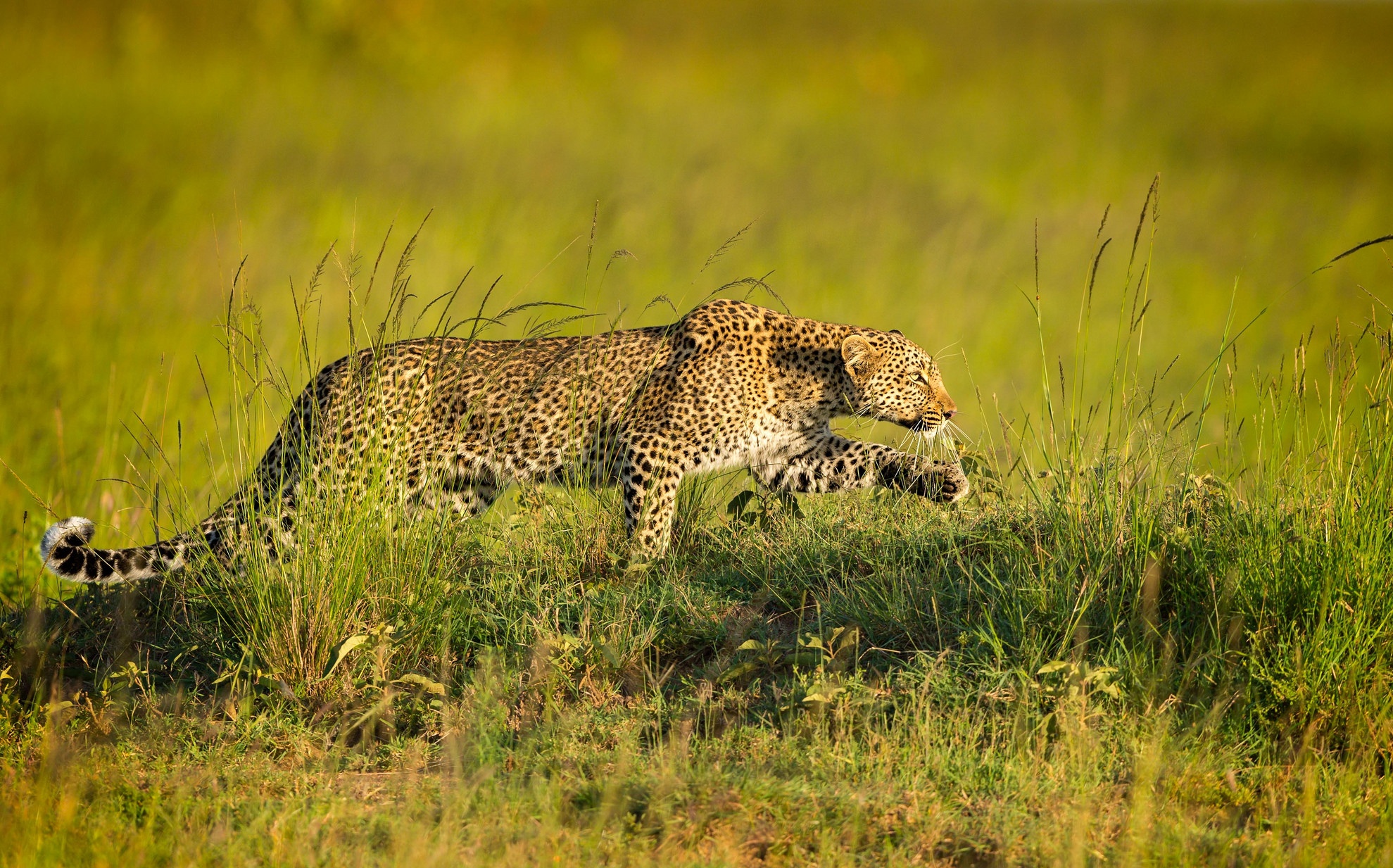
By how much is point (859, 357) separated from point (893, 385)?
10.5 inches

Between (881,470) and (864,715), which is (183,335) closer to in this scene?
(881,470)

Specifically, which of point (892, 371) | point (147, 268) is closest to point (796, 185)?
point (147, 268)

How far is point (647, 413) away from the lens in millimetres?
7293

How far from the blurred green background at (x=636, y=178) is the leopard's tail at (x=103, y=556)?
0.33 m

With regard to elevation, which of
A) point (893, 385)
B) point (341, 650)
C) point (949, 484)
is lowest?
point (341, 650)

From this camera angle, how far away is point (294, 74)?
23.3 metres

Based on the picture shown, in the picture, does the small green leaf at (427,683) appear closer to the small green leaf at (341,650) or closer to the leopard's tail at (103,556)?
the small green leaf at (341,650)

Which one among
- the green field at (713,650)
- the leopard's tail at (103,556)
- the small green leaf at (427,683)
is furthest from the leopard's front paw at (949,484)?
the leopard's tail at (103,556)

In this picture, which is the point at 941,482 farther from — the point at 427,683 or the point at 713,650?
the point at 427,683

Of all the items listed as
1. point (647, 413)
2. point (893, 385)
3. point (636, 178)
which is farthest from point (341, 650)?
point (636, 178)

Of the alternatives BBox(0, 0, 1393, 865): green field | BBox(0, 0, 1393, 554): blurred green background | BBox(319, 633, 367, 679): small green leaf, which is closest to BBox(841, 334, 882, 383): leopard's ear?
BBox(0, 0, 1393, 865): green field

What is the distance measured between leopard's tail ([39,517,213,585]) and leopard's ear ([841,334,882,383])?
135 inches

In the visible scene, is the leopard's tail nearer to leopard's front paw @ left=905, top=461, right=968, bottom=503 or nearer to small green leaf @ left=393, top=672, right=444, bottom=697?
small green leaf @ left=393, top=672, right=444, bottom=697

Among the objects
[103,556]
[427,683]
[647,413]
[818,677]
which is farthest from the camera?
A: [647,413]
